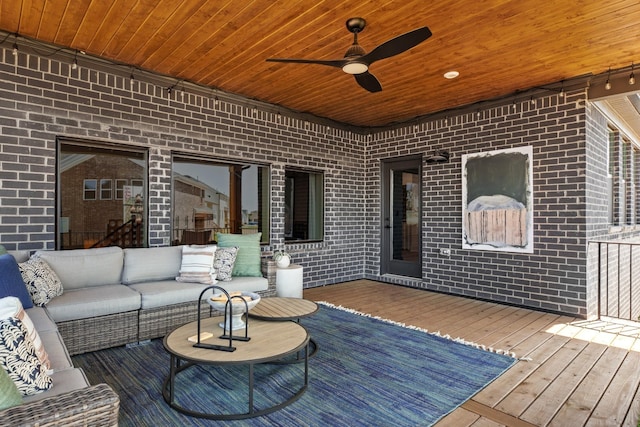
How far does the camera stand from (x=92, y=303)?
303 cm

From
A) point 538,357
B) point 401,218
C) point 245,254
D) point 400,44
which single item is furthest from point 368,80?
point 401,218

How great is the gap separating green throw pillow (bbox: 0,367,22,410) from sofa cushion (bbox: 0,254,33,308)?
1.63 meters

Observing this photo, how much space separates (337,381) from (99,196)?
11.5 feet

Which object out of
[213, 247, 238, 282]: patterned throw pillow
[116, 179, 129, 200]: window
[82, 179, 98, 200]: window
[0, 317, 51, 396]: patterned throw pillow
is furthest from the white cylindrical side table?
[0, 317, 51, 396]: patterned throw pillow

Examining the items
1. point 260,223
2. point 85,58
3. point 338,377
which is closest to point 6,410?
point 338,377

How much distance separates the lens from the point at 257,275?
4297mm

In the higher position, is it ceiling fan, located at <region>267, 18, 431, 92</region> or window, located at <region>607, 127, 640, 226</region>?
ceiling fan, located at <region>267, 18, 431, 92</region>

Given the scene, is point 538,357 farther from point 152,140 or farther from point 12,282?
point 152,140

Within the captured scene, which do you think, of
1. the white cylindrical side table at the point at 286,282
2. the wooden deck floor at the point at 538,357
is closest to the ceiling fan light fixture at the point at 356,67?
the white cylindrical side table at the point at 286,282

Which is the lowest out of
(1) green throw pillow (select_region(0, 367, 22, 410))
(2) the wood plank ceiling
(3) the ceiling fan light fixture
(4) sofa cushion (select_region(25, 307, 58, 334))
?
(4) sofa cushion (select_region(25, 307, 58, 334))

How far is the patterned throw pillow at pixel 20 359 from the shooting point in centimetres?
143

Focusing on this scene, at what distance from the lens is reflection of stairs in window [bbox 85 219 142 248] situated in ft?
13.9

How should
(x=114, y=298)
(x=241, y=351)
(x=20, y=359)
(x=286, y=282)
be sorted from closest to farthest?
1. (x=20, y=359)
2. (x=241, y=351)
3. (x=114, y=298)
4. (x=286, y=282)

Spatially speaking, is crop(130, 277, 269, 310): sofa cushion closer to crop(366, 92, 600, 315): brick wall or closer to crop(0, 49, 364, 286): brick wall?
crop(0, 49, 364, 286): brick wall
